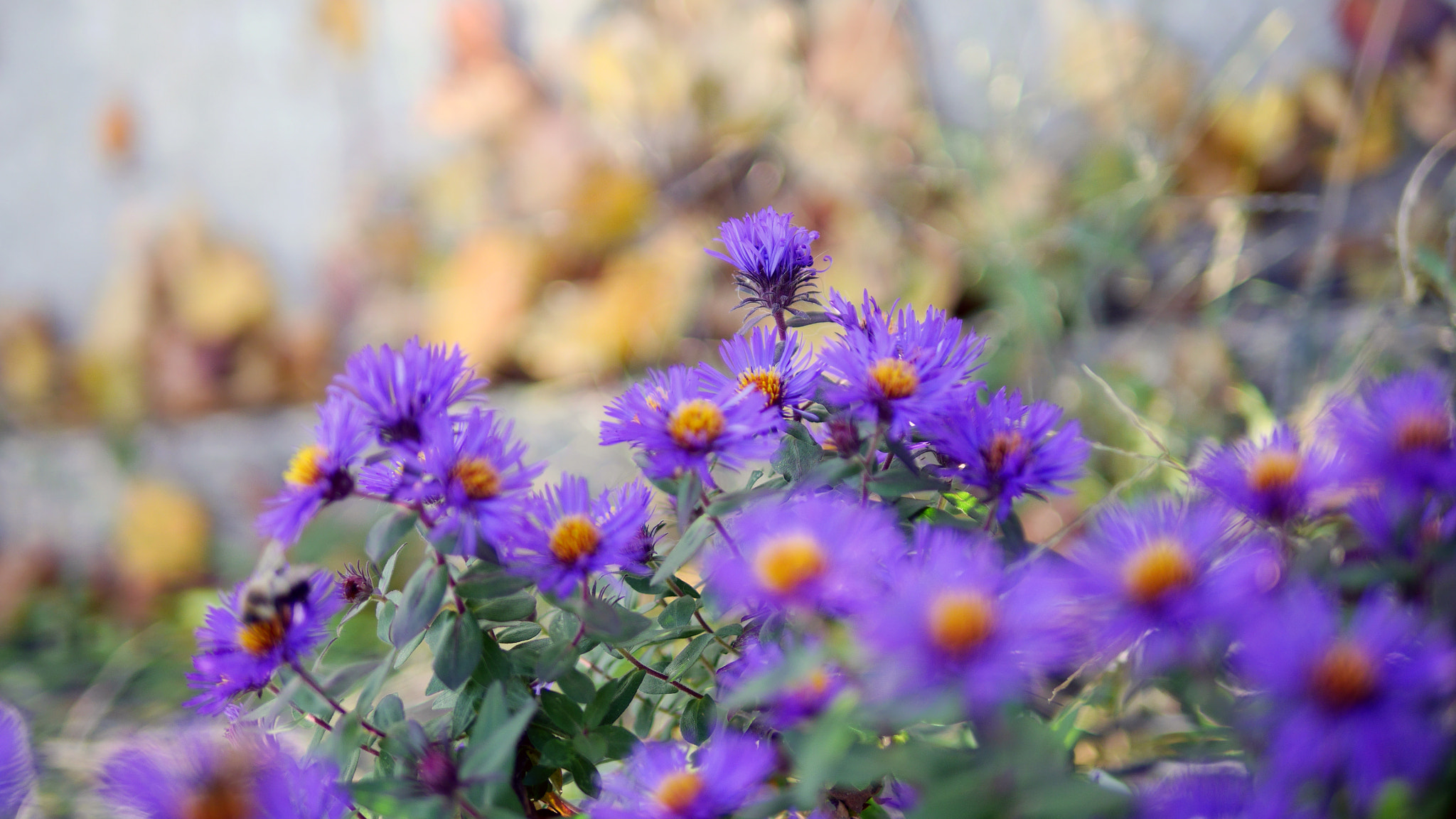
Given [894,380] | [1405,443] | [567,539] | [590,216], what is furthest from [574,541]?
[590,216]

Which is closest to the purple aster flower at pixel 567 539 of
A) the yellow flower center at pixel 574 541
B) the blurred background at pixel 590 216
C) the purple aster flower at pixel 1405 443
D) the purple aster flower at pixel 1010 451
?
the yellow flower center at pixel 574 541

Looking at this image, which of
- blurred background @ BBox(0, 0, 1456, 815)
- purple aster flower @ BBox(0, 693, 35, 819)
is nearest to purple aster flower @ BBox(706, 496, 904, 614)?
purple aster flower @ BBox(0, 693, 35, 819)

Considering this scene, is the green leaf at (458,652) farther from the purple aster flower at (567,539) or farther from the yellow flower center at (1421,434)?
the yellow flower center at (1421,434)

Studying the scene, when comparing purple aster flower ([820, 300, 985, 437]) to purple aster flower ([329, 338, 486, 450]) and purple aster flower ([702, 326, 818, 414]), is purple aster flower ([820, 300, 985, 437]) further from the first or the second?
purple aster flower ([329, 338, 486, 450])

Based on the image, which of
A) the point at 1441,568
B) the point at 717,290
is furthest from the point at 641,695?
the point at 717,290

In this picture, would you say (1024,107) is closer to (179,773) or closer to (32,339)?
(179,773)
